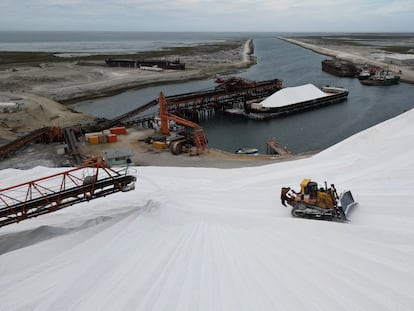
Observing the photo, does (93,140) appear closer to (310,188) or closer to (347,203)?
(310,188)

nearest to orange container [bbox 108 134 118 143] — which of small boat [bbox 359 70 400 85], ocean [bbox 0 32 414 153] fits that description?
ocean [bbox 0 32 414 153]

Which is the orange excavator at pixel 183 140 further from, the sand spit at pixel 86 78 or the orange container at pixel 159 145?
the sand spit at pixel 86 78

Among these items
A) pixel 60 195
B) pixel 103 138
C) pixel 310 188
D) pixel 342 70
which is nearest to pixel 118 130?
pixel 103 138

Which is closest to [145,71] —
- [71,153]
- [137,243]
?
[71,153]

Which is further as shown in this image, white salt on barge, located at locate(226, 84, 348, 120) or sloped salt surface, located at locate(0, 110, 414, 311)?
white salt on barge, located at locate(226, 84, 348, 120)

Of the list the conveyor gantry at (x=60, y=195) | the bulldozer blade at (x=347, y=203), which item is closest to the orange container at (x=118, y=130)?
the conveyor gantry at (x=60, y=195)

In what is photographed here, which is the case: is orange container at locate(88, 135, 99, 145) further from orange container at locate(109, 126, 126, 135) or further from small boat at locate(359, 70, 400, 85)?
small boat at locate(359, 70, 400, 85)
